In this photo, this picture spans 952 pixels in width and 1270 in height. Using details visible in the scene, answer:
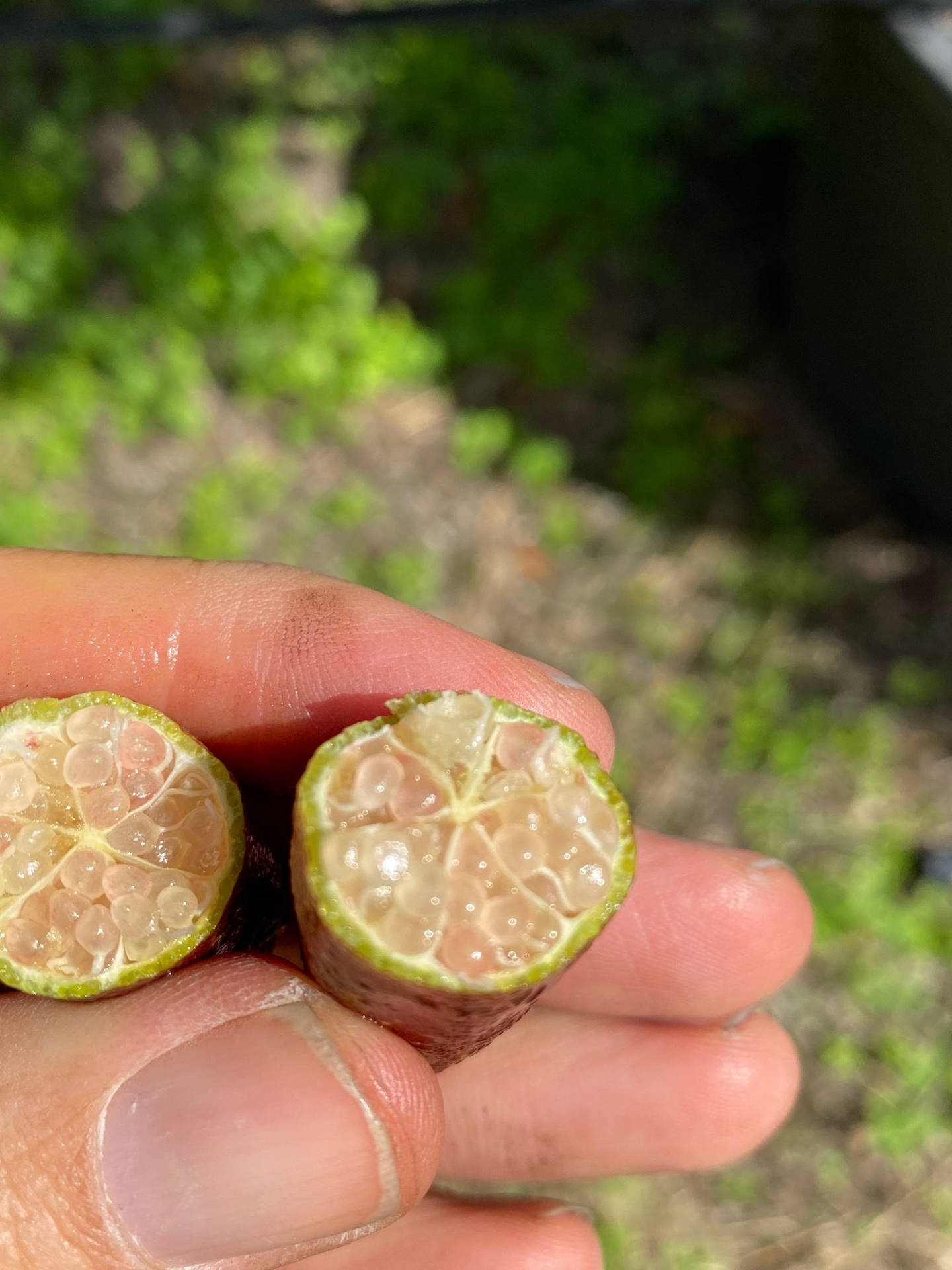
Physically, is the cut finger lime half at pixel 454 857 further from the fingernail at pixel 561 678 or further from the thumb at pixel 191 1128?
the fingernail at pixel 561 678

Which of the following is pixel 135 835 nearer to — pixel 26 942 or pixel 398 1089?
pixel 26 942

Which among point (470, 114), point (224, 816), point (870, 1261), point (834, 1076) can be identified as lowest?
point (870, 1261)

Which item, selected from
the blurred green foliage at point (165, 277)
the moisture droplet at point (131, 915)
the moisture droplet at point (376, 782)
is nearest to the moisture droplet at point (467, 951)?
the moisture droplet at point (376, 782)

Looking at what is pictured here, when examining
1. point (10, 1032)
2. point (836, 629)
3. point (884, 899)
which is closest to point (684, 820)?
point (884, 899)

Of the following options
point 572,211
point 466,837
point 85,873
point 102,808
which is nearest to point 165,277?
point 572,211

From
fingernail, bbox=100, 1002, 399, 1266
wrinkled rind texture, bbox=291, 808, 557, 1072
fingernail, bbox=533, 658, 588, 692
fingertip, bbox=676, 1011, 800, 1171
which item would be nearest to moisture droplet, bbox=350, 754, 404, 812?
wrinkled rind texture, bbox=291, 808, 557, 1072

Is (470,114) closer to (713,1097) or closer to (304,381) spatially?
(304,381)
